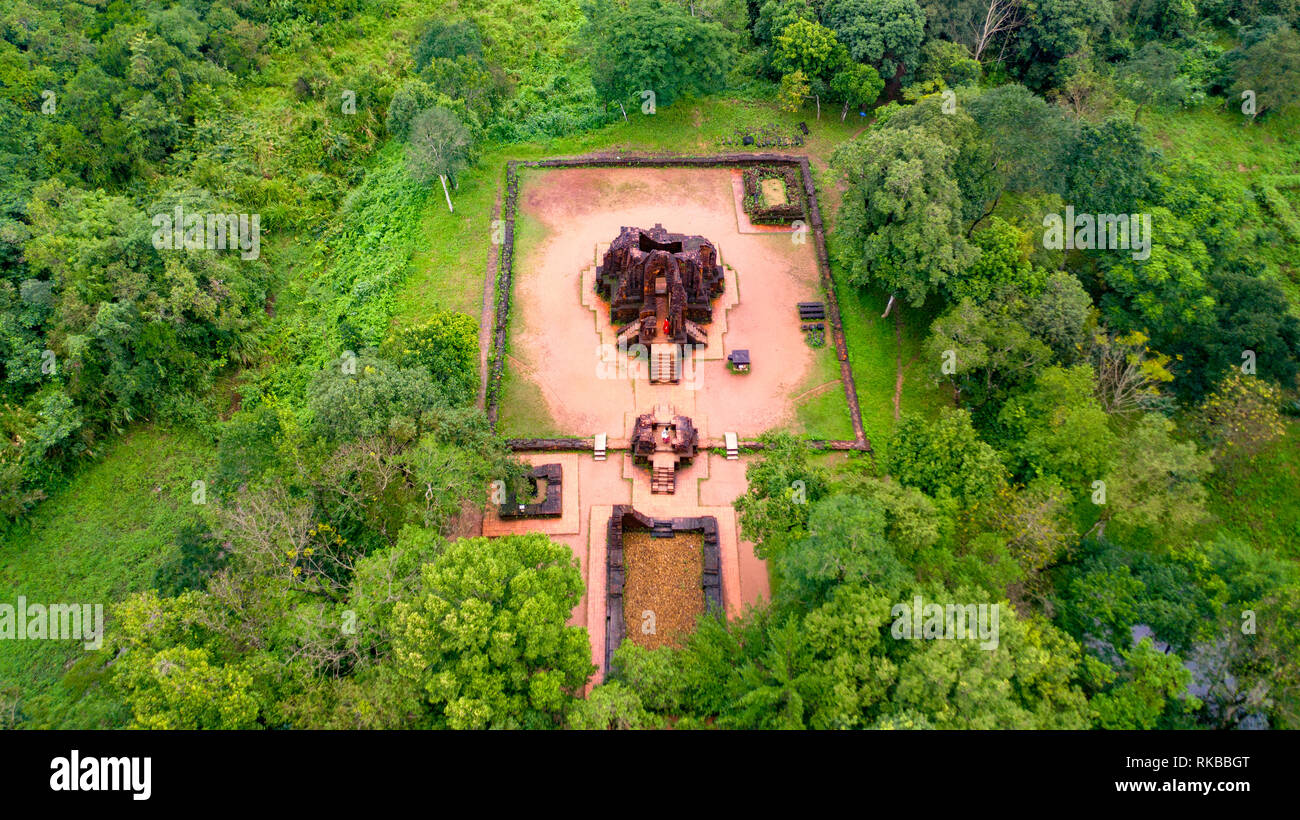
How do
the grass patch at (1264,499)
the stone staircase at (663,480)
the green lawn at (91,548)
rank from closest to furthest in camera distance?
the green lawn at (91,548) → the grass patch at (1264,499) → the stone staircase at (663,480)

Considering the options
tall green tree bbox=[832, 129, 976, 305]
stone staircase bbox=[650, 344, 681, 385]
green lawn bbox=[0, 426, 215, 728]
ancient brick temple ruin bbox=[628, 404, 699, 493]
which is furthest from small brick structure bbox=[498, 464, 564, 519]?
tall green tree bbox=[832, 129, 976, 305]

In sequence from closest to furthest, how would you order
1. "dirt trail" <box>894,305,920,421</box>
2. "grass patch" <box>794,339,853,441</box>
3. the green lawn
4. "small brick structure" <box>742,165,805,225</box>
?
the green lawn < "grass patch" <box>794,339,853,441</box> < "dirt trail" <box>894,305,920,421</box> < "small brick structure" <box>742,165,805,225</box>

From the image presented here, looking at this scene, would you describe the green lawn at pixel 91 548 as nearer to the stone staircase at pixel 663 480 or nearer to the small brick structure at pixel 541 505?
the small brick structure at pixel 541 505

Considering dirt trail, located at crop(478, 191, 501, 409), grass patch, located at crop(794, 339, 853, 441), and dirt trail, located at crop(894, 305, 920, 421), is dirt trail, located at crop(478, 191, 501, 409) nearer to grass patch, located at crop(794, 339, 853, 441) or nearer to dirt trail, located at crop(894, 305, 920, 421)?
grass patch, located at crop(794, 339, 853, 441)

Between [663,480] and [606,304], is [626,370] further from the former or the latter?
[663,480]

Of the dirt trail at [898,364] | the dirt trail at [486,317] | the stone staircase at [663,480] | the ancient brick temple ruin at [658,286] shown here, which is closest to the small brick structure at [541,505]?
the stone staircase at [663,480]

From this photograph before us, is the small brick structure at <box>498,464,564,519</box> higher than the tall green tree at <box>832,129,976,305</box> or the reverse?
the reverse

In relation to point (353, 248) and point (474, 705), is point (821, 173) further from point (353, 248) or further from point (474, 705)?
point (474, 705)
